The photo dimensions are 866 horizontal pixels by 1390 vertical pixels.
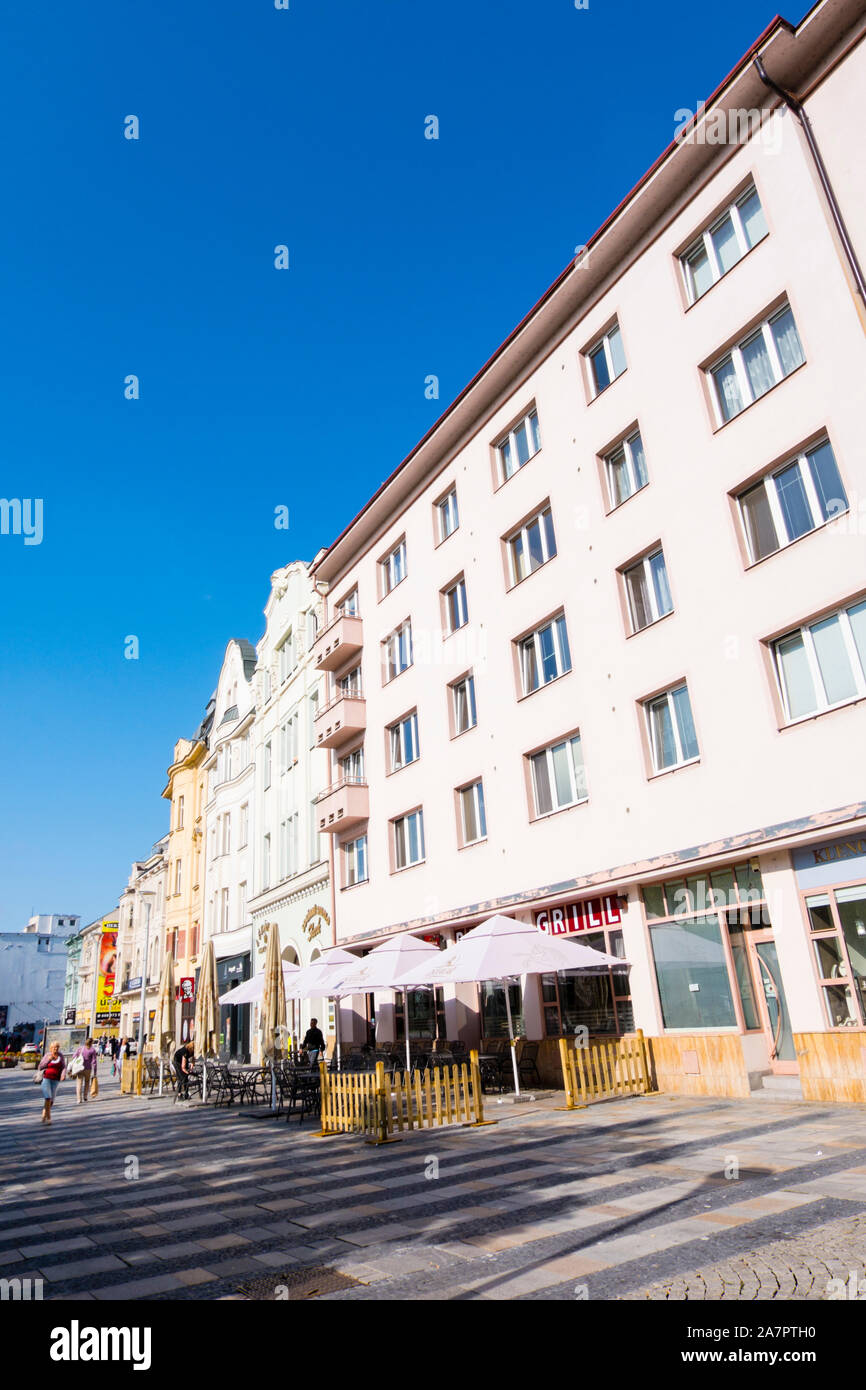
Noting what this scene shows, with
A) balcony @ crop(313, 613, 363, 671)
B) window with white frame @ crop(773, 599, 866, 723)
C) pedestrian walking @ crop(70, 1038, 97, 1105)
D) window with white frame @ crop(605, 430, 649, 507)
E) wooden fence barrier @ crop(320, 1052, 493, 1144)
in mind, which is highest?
balcony @ crop(313, 613, 363, 671)

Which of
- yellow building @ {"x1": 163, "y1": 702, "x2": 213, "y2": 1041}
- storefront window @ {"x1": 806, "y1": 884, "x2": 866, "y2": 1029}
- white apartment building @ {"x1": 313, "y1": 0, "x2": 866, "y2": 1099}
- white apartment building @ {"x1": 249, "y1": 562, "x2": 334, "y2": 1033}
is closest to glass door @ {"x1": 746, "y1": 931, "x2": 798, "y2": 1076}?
white apartment building @ {"x1": 313, "y1": 0, "x2": 866, "y2": 1099}

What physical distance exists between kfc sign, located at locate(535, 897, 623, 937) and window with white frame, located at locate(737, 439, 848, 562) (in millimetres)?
7262

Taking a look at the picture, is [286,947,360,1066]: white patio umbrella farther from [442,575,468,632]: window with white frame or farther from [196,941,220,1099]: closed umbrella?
[442,575,468,632]: window with white frame

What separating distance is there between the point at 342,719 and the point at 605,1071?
15.7 meters

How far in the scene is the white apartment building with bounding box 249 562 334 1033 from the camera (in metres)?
30.4

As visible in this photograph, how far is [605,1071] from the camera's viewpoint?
572 inches

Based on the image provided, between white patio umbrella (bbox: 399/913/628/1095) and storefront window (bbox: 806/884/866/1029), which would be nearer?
storefront window (bbox: 806/884/866/1029)

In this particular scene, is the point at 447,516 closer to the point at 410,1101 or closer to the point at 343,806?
the point at 343,806

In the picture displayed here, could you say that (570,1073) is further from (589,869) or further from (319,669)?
(319,669)

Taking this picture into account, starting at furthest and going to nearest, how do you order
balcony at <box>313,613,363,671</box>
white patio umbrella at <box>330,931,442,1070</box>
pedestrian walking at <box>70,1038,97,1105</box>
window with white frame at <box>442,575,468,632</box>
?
1. balcony at <box>313,613,363,671</box>
2. pedestrian walking at <box>70,1038,97,1105</box>
3. window with white frame at <box>442,575,468,632</box>
4. white patio umbrella at <box>330,931,442,1070</box>

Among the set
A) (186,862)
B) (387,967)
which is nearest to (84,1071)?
(387,967)

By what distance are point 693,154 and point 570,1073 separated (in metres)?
16.8

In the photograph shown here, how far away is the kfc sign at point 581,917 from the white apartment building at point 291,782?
1152 centimetres

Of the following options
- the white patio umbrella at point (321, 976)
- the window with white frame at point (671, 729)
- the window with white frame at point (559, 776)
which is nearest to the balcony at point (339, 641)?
the window with white frame at point (559, 776)
